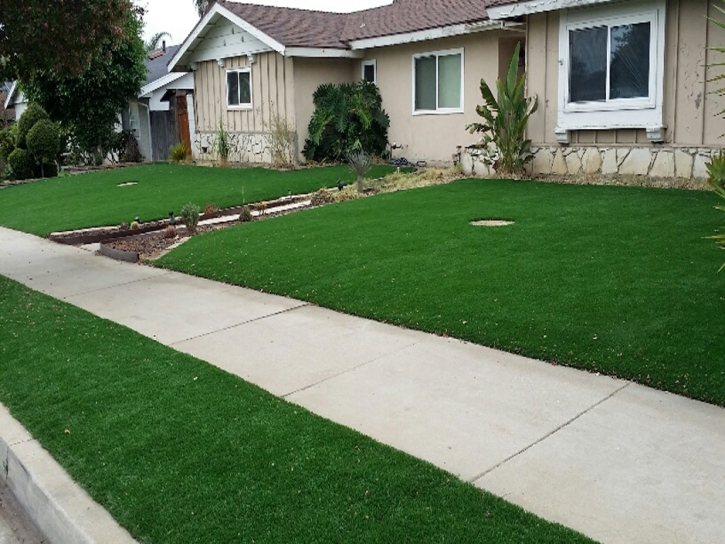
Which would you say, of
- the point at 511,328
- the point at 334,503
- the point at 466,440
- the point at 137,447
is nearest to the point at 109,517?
the point at 137,447

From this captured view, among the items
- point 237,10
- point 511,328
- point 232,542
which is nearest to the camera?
point 232,542

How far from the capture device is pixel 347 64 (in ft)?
74.2

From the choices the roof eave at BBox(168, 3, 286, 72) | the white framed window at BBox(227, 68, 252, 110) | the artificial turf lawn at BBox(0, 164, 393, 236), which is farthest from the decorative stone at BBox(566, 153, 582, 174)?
the white framed window at BBox(227, 68, 252, 110)

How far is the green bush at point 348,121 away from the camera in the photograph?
20719mm

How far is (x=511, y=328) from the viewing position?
648 cm

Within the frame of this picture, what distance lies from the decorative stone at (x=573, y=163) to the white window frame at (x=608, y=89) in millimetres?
317

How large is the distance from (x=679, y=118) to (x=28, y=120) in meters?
24.6

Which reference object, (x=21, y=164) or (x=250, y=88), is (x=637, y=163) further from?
(x=21, y=164)

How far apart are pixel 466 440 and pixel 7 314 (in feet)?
18.3

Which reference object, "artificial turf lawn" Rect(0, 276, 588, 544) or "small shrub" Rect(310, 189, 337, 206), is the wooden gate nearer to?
"small shrub" Rect(310, 189, 337, 206)

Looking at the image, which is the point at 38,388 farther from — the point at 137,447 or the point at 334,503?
the point at 334,503

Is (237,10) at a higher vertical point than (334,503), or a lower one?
higher

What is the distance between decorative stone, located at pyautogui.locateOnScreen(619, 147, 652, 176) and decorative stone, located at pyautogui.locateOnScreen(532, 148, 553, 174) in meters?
1.63

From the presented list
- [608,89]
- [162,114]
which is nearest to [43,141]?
[162,114]
